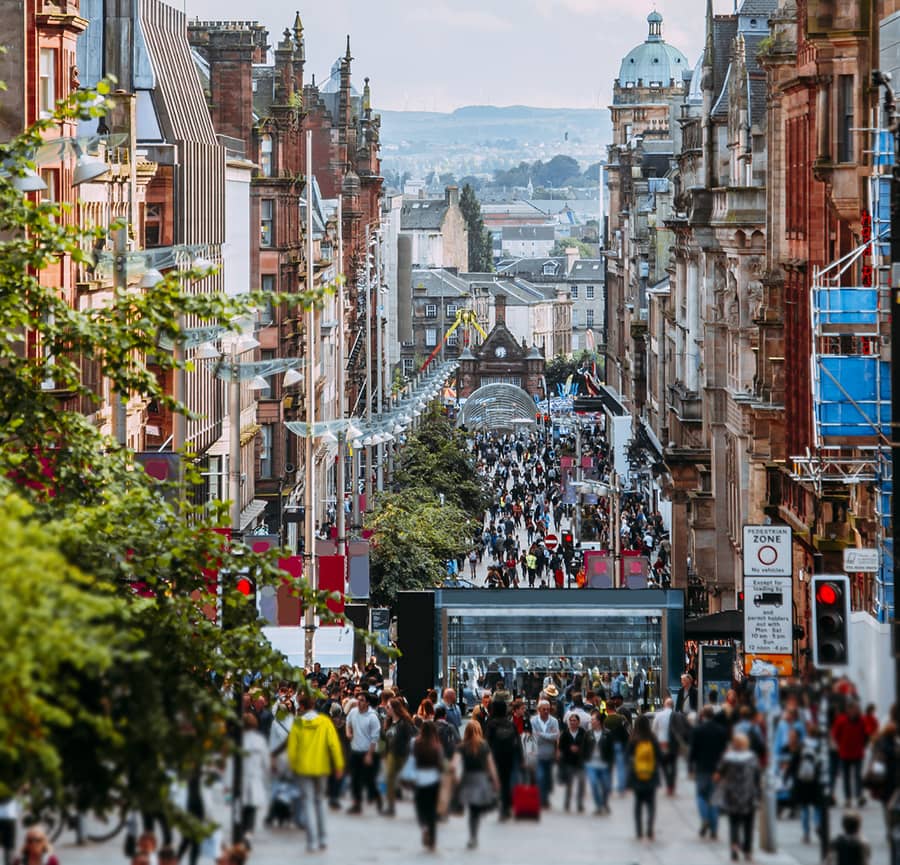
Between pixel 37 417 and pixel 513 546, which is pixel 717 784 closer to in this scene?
pixel 37 417

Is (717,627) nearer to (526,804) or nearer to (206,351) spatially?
(206,351)

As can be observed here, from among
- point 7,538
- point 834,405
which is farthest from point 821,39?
point 7,538

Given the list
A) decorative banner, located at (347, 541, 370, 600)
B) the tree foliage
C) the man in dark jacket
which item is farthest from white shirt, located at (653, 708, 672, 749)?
the tree foliage

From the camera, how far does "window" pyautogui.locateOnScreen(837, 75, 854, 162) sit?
122ft

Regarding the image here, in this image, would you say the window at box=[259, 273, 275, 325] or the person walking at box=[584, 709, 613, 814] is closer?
the person walking at box=[584, 709, 613, 814]

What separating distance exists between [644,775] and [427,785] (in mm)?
1044

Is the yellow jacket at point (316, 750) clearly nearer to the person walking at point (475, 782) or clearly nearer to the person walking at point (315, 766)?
the person walking at point (315, 766)

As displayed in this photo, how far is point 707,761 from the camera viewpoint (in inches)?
445

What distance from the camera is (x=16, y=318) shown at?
65.4ft

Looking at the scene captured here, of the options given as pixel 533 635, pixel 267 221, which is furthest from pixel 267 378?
pixel 533 635

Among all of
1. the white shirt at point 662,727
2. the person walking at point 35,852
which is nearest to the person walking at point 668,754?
the white shirt at point 662,727

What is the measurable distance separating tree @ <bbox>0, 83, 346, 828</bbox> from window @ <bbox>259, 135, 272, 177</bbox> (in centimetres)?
6122

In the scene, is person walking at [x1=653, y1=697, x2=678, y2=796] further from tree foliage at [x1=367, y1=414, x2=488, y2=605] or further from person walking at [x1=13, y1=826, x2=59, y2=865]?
tree foliage at [x1=367, y1=414, x2=488, y2=605]

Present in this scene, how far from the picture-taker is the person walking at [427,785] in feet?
36.8
